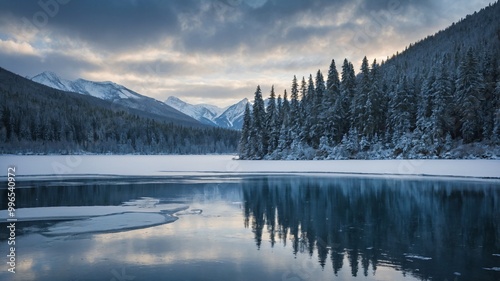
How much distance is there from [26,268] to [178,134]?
621 feet

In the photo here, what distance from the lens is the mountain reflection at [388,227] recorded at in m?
12.2

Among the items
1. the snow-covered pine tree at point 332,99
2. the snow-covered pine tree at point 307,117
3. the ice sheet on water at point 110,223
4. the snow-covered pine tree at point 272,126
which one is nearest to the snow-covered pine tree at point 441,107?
the snow-covered pine tree at point 332,99

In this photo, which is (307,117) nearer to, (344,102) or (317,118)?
(317,118)

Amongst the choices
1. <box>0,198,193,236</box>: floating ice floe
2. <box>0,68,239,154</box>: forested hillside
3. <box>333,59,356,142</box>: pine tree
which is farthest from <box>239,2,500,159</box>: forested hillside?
<box>0,68,239,154</box>: forested hillside

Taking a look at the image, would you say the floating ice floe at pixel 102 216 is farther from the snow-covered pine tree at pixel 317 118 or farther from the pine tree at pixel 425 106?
the snow-covered pine tree at pixel 317 118

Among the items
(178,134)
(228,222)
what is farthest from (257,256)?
(178,134)

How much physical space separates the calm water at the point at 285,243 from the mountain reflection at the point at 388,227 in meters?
0.04

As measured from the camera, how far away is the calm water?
11.2m

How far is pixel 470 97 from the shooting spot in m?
66.8

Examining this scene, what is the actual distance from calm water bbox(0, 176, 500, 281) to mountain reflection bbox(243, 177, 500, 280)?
44 millimetres

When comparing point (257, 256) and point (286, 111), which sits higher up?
point (286, 111)

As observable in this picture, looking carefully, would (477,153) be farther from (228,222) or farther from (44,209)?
(44,209)

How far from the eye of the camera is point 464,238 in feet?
50.2

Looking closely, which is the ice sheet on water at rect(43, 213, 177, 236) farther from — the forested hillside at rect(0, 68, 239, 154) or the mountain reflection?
the forested hillside at rect(0, 68, 239, 154)
